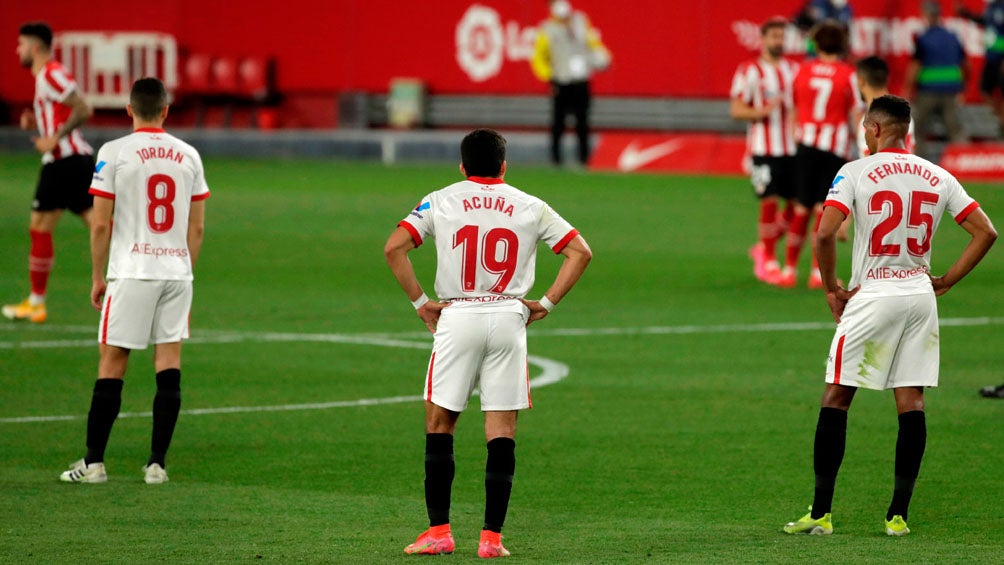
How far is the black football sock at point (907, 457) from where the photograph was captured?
750cm

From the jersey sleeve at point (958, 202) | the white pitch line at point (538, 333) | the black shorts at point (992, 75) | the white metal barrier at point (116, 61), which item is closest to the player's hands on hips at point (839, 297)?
the jersey sleeve at point (958, 202)

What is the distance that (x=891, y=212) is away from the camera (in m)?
7.44

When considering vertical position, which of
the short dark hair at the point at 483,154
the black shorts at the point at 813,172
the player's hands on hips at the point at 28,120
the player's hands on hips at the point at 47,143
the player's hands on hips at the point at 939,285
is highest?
the short dark hair at the point at 483,154

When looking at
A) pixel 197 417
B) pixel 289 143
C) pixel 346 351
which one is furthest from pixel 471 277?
pixel 289 143

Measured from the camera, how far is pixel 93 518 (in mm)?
7785

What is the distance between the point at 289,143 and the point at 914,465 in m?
29.1

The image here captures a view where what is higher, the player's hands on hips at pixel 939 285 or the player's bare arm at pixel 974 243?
the player's bare arm at pixel 974 243

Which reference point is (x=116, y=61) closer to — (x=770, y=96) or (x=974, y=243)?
(x=770, y=96)

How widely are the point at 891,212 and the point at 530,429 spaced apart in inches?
130

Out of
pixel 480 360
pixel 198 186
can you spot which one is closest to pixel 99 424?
pixel 198 186

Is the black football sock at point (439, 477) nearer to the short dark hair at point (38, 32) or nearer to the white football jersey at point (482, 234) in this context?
the white football jersey at point (482, 234)

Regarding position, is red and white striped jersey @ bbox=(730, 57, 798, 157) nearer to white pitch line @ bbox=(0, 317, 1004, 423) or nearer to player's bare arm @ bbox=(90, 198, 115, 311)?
white pitch line @ bbox=(0, 317, 1004, 423)

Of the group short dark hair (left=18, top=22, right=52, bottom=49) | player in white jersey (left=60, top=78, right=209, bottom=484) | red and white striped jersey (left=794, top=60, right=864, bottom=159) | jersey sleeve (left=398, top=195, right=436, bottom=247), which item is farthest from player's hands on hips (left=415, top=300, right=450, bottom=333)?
red and white striped jersey (left=794, top=60, right=864, bottom=159)

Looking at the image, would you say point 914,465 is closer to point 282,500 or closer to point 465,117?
point 282,500
